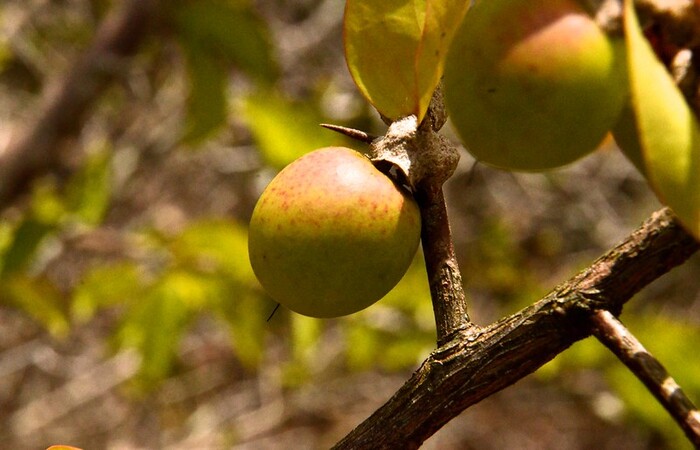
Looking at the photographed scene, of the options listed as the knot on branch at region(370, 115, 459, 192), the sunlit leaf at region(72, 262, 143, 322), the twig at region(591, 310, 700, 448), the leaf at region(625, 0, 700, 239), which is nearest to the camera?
the leaf at region(625, 0, 700, 239)

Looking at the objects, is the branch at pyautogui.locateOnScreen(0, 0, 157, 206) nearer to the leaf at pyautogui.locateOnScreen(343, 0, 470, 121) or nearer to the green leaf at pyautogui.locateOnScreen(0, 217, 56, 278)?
the green leaf at pyautogui.locateOnScreen(0, 217, 56, 278)

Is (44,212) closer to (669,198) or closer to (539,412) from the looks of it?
(669,198)

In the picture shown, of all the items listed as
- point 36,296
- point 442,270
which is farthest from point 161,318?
point 442,270

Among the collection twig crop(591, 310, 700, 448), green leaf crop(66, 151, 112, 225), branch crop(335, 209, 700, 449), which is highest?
green leaf crop(66, 151, 112, 225)

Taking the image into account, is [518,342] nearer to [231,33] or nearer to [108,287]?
[108,287]

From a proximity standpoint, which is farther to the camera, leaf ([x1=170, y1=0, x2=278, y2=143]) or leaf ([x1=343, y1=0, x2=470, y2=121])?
leaf ([x1=170, y1=0, x2=278, y2=143])

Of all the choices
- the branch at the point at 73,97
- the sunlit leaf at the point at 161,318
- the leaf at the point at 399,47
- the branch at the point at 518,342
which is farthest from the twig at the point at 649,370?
the branch at the point at 73,97

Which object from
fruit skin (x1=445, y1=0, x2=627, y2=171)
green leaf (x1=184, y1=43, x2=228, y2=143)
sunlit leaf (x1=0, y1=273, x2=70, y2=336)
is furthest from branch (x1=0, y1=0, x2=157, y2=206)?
fruit skin (x1=445, y1=0, x2=627, y2=171)
